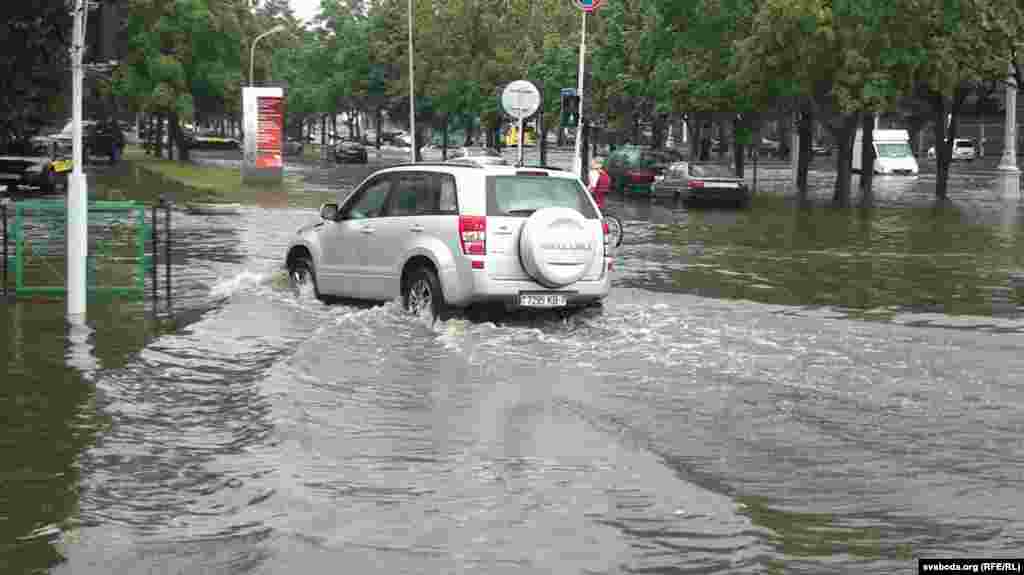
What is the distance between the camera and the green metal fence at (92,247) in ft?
58.9

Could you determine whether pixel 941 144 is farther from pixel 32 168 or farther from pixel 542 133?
pixel 32 168

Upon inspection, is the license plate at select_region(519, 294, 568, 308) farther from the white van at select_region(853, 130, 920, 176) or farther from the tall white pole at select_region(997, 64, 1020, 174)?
the white van at select_region(853, 130, 920, 176)

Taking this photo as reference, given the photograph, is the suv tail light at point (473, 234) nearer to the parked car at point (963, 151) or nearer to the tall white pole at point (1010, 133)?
the tall white pole at point (1010, 133)

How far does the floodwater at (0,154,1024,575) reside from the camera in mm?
7148

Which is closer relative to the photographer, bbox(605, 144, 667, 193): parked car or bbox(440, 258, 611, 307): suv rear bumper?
bbox(440, 258, 611, 307): suv rear bumper

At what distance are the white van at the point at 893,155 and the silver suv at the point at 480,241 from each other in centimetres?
6720

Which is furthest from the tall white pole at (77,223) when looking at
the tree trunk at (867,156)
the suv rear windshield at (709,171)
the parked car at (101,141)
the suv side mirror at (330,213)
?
the parked car at (101,141)

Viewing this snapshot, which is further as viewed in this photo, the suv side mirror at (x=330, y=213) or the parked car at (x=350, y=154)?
the parked car at (x=350, y=154)

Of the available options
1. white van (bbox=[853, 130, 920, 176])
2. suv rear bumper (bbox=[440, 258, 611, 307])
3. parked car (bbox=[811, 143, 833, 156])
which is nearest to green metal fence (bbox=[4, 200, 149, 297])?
suv rear bumper (bbox=[440, 258, 611, 307])

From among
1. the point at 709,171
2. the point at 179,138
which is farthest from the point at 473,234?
the point at 179,138

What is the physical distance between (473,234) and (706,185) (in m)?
32.9

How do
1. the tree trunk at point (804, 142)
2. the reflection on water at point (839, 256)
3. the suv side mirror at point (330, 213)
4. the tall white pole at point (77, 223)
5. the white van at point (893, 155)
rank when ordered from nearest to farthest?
the tall white pole at point (77, 223) → the suv side mirror at point (330, 213) → the reflection on water at point (839, 256) → the tree trunk at point (804, 142) → the white van at point (893, 155)

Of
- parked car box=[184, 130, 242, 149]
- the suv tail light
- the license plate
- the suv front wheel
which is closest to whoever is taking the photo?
the suv tail light

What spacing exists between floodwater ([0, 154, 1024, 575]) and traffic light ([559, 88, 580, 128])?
1435 cm
